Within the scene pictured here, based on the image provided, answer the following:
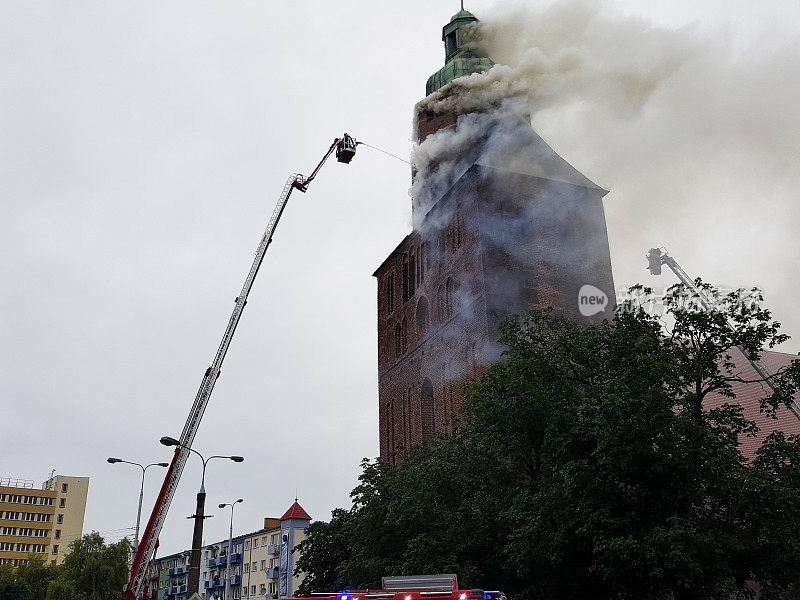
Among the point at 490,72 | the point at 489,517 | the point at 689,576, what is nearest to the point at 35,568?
the point at 489,517

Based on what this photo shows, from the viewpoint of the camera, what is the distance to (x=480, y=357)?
37.0 m

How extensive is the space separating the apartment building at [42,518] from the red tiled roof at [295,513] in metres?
34.1

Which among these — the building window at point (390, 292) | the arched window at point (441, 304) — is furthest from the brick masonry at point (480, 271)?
the building window at point (390, 292)

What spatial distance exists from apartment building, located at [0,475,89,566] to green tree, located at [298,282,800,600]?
81.3 metres

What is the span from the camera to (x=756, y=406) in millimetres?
39438

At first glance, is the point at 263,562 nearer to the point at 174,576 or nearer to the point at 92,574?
the point at 174,576

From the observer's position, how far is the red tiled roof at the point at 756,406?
36.7 metres

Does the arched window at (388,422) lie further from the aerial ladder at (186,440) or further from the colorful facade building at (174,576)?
the colorful facade building at (174,576)

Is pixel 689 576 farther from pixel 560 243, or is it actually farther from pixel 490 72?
pixel 490 72

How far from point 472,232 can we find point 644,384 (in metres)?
21.3

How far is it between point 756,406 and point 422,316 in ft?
61.4

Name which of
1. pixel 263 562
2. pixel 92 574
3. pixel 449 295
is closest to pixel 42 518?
pixel 263 562

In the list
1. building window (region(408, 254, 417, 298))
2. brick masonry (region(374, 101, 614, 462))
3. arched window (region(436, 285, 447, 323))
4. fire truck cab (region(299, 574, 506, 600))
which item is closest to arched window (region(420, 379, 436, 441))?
brick masonry (region(374, 101, 614, 462))

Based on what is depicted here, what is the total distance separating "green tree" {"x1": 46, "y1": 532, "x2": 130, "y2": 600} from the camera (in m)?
39.5
